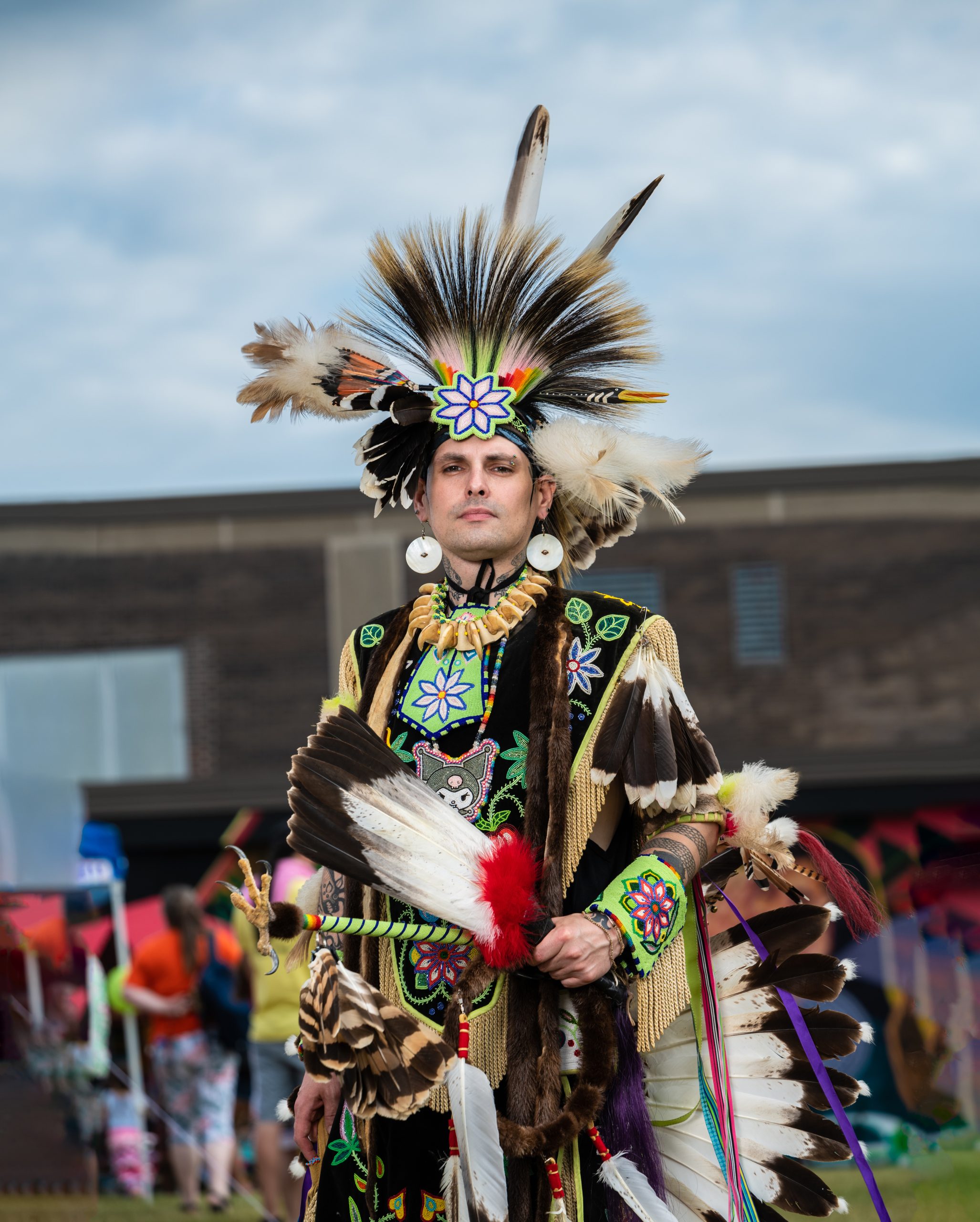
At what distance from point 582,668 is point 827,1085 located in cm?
93

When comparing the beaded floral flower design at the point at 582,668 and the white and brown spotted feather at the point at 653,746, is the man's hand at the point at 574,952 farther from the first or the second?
the beaded floral flower design at the point at 582,668

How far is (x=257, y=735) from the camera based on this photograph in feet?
52.5

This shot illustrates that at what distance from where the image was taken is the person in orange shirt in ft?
26.1

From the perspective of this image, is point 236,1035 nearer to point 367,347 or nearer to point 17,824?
point 17,824

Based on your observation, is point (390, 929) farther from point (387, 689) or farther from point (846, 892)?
point (846, 892)

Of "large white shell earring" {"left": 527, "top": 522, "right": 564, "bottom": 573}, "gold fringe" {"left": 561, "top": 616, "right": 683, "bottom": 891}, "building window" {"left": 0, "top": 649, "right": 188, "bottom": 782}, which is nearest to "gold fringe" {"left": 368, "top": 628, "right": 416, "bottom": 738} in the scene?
"large white shell earring" {"left": 527, "top": 522, "right": 564, "bottom": 573}

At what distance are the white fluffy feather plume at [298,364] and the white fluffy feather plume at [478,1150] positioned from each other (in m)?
1.41

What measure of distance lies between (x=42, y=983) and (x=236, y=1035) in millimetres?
1304

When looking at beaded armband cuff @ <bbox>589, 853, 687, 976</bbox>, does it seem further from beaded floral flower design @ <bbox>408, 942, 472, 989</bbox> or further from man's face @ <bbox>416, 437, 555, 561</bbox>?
man's face @ <bbox>416, 437, 555, 561</bbox>

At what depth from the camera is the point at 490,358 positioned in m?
2.94

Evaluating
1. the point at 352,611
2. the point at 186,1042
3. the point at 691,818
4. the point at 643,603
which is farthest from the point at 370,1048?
the point at 643,603

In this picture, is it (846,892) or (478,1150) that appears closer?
(478,1150)

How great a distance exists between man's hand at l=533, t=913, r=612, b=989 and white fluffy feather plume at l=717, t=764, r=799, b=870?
45cm

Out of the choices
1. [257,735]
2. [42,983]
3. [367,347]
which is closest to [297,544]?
[257,735]
